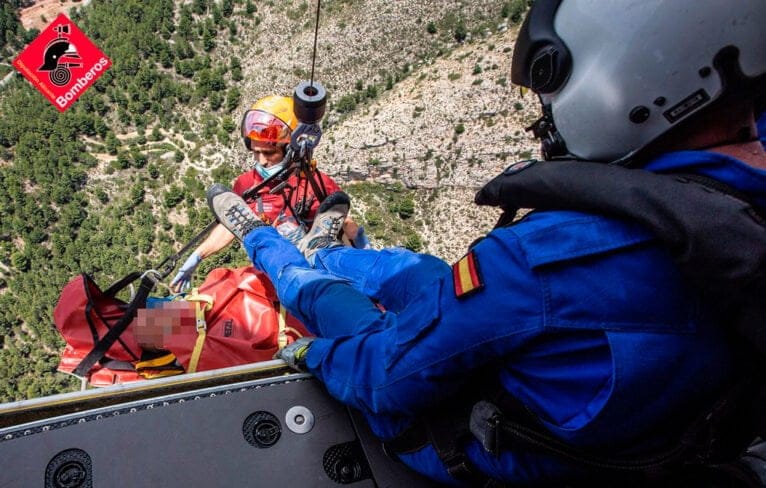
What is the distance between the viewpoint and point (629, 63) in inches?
49.9

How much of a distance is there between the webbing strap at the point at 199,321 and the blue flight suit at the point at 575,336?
7.59 ft

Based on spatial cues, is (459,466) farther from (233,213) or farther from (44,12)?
(44,12)

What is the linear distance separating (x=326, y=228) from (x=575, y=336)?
308 centimetres

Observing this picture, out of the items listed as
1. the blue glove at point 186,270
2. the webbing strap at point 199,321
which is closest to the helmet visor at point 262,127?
the blue glove at point 186,270

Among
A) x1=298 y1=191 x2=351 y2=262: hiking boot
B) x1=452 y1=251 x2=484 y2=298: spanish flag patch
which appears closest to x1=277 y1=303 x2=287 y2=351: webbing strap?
x1=298 y1=191 x2=351 y2=262: hiking boot

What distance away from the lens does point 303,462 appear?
175 cm

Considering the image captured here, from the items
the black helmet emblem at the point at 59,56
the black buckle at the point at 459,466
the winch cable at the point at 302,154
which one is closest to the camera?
the black buckle at the point at 459,466

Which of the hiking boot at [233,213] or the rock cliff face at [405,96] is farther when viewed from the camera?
the rock cliff face at [405,96]

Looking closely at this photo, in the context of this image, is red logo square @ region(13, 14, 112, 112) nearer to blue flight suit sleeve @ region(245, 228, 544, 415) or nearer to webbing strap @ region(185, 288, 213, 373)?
webbing strap @ region(185, 288, 213, 373)

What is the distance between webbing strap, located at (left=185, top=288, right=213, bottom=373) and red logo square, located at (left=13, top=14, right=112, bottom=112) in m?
28.1

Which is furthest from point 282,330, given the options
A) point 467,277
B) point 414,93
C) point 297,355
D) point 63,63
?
point 63,63

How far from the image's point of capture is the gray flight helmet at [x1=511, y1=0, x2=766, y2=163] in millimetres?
1154

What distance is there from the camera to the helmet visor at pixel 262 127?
16.3 feet

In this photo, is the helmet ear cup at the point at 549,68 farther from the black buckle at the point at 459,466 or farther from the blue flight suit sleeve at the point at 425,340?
the black buckle at the point at 459,466
